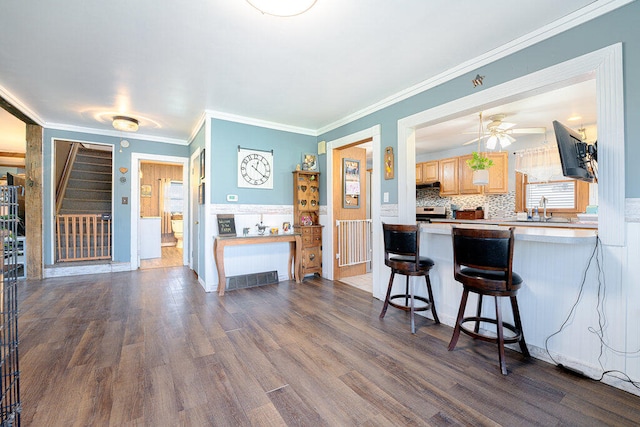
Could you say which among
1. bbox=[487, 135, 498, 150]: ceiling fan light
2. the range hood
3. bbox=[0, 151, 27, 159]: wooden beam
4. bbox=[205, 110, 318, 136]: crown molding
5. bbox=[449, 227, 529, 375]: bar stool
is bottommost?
bbox=[449, 227, 529, 375]: bar stool

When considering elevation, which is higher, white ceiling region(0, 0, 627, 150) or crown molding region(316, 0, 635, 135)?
white ceiling region(0, 0, 627, 150)

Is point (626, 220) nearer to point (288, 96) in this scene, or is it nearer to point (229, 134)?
point (288, 96)

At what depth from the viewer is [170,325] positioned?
262cm

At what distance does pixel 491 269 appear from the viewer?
1.89 m

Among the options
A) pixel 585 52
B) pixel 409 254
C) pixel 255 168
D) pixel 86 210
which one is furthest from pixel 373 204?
pixel 86 210

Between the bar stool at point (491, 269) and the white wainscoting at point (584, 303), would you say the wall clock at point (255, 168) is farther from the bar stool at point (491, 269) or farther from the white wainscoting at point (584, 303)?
the white wainscoting at point (584, 303)

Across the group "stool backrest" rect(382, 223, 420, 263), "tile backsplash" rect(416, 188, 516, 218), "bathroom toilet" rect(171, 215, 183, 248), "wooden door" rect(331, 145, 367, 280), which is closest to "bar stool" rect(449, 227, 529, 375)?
"stool backrest" rect(382, 223, 420, 263)

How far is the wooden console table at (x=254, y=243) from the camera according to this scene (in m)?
3.61

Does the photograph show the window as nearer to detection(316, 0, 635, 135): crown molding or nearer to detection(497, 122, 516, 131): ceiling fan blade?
detection(497, 122, 516, 131): ceiling fan blade

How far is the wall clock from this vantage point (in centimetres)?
406

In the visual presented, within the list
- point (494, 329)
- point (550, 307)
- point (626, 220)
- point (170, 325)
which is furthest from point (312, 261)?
point (626, 220)

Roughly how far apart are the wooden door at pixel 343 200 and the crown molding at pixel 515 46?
4.01ft

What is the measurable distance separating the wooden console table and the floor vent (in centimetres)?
11

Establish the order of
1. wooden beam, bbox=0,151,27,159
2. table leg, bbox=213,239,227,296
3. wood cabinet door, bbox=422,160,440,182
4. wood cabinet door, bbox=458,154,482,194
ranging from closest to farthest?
table leg, bbox=213,239,227,296, wood cabinet door, bbox=458,154,482,194, wood cabinet door, bbox=422,160,440,182, wooden beam, bbox=0,151,27,159
